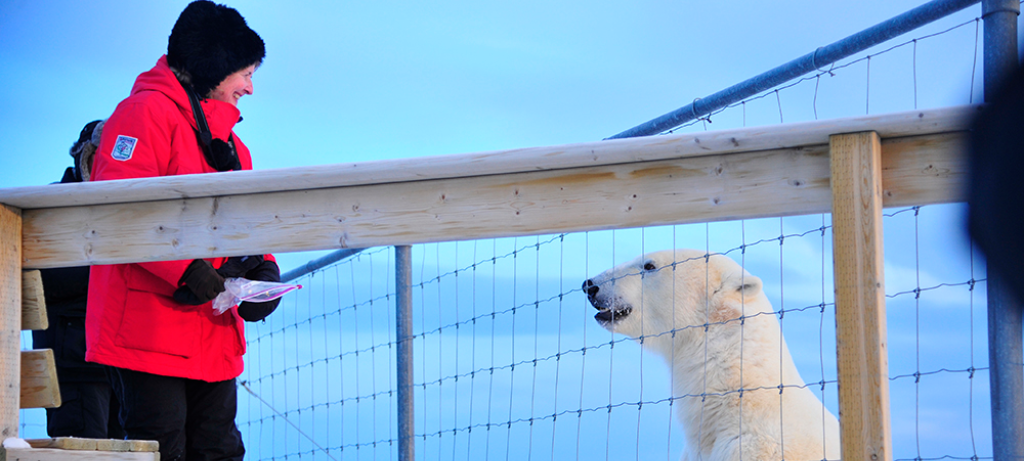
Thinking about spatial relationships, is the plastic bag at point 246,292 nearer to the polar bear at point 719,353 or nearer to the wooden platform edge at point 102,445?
the wooden platform edge at point 102,445

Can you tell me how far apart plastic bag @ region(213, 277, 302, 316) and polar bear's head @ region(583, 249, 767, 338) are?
148 cm

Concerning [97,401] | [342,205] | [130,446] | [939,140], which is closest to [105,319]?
[130,446]

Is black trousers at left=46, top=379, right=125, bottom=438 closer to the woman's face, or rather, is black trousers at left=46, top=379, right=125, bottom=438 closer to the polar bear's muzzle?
the woman's face

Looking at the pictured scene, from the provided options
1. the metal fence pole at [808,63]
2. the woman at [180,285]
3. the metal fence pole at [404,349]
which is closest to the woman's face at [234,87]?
the woman at [180,285]

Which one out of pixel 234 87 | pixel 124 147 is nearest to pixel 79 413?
pixel 124 147

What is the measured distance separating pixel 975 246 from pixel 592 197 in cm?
130

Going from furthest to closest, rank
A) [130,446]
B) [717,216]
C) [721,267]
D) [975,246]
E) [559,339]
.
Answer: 1. [721,267]
2. [559,339]
3. [130,446]
4. [717,216]
5. [975,246]

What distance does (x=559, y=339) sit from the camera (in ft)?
10.4

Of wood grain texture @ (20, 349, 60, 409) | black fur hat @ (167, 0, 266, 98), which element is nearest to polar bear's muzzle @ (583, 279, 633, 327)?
black fur hat @ (167, 0, 266, 98)

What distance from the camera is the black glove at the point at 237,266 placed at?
110 inches

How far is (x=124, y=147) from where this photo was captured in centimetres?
261

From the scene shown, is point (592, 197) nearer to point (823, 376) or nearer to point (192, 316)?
point (823, 376)

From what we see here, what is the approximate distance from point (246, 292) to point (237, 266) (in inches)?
7.3

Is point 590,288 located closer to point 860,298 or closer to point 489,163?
point 489,163
